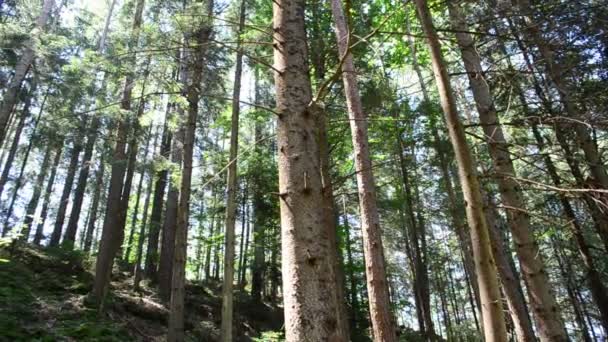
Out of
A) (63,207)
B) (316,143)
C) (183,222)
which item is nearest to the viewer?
(316,143)

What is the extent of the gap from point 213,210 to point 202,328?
4.22 m

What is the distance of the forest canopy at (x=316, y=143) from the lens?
7.38 ft

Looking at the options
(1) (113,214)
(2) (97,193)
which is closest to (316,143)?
(1) (113,214)

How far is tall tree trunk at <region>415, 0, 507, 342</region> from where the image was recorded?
1898 mm

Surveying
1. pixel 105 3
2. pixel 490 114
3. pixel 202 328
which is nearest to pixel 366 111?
pixel 490 114

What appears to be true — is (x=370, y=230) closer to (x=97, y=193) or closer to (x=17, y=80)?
(x=17, y=80)

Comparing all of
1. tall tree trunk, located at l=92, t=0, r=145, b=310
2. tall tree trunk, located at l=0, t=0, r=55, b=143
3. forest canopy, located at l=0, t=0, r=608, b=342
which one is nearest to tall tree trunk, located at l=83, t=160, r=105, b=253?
forest canopy, located at l=0, t=0, r=608, b=342

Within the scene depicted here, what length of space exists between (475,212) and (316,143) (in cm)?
101

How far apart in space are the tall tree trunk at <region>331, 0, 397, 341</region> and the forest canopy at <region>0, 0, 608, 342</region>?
3 cm

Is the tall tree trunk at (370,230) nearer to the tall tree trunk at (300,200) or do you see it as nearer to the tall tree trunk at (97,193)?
the tall tree trunk at (300,200)

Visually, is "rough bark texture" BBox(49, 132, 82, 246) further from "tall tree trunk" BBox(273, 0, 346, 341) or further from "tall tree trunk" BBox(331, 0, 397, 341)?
"tall tree trunk" BBox(273, 0, 346, 341)

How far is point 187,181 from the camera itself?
8.72 meters

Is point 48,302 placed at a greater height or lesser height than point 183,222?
lesser

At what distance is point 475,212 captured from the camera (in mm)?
2061
